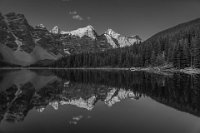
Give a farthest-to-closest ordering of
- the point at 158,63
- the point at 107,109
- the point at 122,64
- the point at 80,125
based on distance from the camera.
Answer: the point at 122,64
the point at 158,63
the point at 107,109
the point at 80,125

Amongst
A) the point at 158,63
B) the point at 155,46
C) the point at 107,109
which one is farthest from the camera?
→ the point at 155,46

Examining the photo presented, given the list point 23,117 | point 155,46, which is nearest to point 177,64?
point 155,46

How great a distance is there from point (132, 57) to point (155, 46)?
1793 cm

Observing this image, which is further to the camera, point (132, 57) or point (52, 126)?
point (132, 57)

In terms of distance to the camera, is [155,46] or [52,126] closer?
[52,126]

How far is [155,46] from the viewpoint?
157125mm

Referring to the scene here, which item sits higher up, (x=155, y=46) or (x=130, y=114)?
(x=155, y=46)

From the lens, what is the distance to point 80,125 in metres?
16.4

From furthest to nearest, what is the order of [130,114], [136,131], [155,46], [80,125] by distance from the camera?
[155,46] → [130,114] → [80,125] → [136,131]

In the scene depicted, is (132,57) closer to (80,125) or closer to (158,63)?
(158,63)

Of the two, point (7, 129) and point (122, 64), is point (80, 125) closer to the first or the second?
point (7, 129)

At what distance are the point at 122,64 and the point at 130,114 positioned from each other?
155251 millimetres

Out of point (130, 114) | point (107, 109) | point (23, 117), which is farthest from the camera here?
point (107, 109)

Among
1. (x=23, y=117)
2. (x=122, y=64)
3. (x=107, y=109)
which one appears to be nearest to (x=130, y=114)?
(x=107, y=109)
